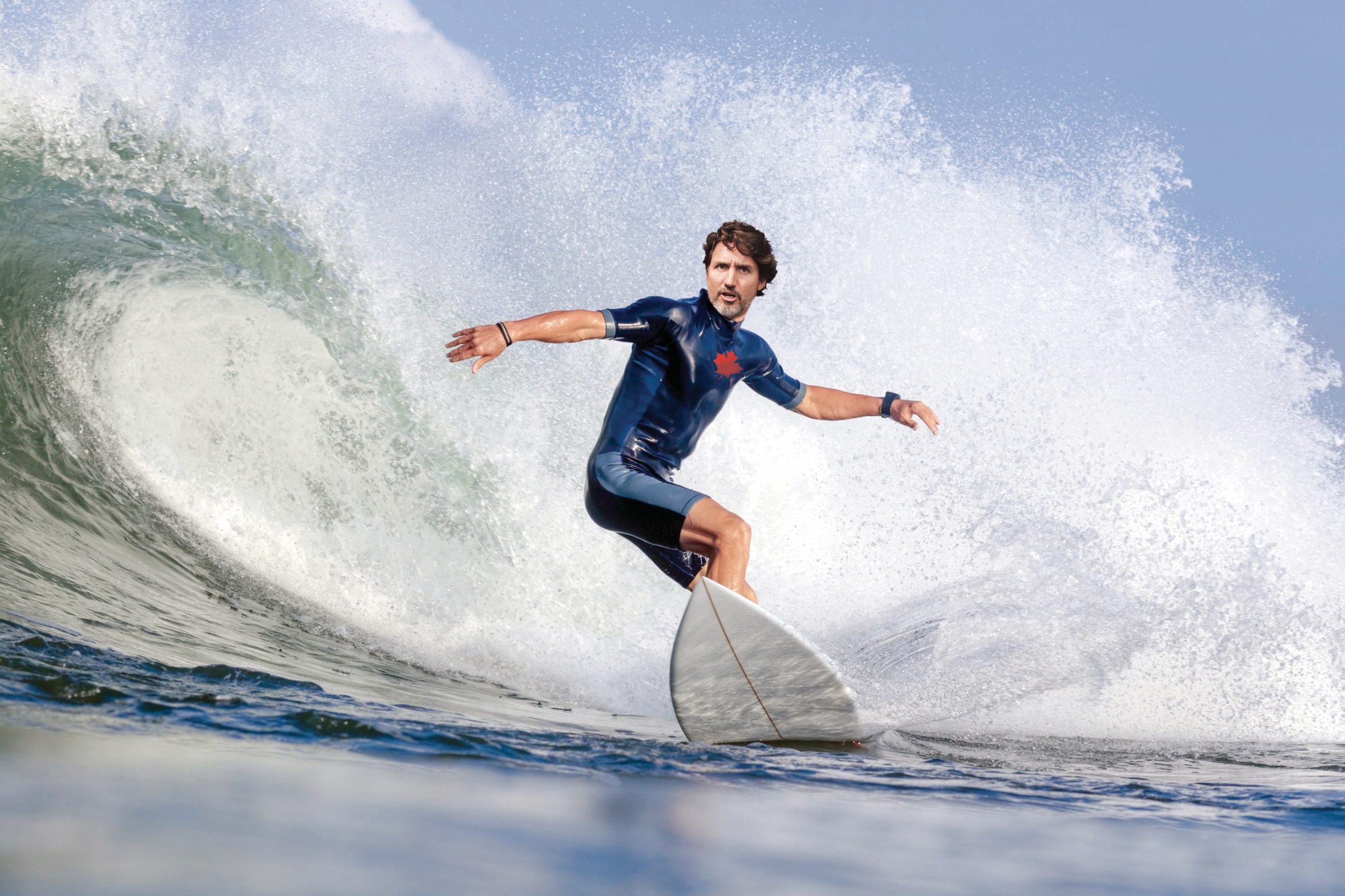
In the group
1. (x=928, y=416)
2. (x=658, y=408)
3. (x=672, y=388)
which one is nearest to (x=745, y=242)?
(x=672, y=388)

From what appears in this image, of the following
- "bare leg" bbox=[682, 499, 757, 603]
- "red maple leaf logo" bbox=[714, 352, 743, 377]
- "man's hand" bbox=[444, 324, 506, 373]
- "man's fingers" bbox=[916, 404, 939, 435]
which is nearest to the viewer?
"man's hand" bbox=[444, 324, 506, 373]

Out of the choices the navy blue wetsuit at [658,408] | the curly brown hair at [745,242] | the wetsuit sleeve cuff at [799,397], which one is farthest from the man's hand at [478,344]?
the wetsuit sleeve cuff at [799,397]

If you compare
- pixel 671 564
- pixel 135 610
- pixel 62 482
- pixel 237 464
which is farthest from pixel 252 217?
pixel 671 564

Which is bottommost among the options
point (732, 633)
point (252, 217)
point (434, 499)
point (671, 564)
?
point (732, 633)

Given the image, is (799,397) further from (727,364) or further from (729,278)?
(729,278)

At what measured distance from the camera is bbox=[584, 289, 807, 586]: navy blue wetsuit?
393 centimetres

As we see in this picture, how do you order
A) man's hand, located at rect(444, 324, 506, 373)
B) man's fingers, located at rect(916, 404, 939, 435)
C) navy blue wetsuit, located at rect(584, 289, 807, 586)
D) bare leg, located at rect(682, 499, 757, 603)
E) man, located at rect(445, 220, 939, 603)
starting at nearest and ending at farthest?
1. man's hand, located at rect(444, 324, 506, 373)
2. bare leg, located at rect(682, 499, 757, 603)
3. man, located at rect(445, 220, 939, 603)
4. navy blue wetsuit, located at rect(584, 289, 807, 586)
5. man's fingers, located at rect(916, 404, 939, 435)

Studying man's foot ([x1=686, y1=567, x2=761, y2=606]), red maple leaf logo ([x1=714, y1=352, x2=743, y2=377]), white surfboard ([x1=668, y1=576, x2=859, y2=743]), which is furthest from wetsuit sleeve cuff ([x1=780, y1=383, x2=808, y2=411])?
white surfboard ([x1=668, y1=576, x2=859, y2=743])

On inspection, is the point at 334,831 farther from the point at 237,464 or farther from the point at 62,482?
the point at 237,464

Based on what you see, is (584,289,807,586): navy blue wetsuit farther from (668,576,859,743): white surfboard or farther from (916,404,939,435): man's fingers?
(916,404,939,435): man's fingers

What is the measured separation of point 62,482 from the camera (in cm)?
527

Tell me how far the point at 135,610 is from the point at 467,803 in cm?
303

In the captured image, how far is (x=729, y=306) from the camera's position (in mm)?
4219

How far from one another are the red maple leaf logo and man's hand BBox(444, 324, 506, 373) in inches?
40.4
